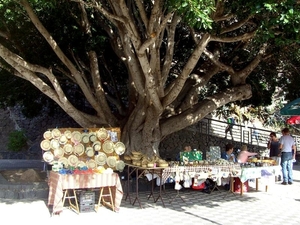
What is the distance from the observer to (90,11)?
1129 centimetres

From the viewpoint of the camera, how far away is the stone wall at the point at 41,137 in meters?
17.0

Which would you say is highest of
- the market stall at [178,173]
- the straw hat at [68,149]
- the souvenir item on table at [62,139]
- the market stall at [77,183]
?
the souvenir item on table at [62,139]

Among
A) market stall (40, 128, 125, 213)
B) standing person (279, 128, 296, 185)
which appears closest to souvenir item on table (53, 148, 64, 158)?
market stall (40, 128, 125, 213)

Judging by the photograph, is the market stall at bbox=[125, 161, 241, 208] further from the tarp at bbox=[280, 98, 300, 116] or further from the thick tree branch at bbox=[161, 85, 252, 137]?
the tarp at bbox=[280, 98, 300, 116]

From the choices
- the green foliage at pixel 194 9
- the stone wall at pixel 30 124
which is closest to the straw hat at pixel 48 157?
the green foliage at pixel 194 9

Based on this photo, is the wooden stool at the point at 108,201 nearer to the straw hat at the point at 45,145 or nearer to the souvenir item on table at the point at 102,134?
the souvenir item on table at the point at 102,134

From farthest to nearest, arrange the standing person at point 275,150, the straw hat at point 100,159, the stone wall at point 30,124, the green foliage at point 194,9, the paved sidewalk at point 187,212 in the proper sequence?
the stone wall at point 30,124 → the standing person at point 275,150 → the straw hat at point 100,159 → the paved sidewalk at point 187,212 → the green foliage at point 194,9

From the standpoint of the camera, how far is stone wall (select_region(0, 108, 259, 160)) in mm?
16953

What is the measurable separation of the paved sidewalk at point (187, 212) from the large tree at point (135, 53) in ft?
8.19

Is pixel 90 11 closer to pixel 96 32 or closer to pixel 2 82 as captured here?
pixel 96 32

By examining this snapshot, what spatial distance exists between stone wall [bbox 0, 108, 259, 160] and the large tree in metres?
4.75

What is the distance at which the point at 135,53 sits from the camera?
33.1 feet

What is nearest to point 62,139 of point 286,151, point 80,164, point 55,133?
point 55,133

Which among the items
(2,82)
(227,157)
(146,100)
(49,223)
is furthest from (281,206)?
(2,82)
